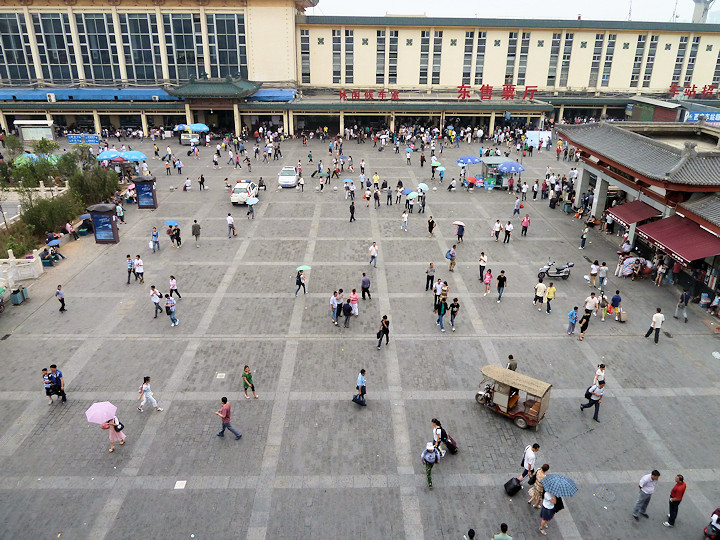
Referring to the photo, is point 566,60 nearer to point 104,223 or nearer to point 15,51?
point 104,223

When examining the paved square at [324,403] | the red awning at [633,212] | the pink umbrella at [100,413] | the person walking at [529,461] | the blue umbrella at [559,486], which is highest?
the red awning at [633,212]

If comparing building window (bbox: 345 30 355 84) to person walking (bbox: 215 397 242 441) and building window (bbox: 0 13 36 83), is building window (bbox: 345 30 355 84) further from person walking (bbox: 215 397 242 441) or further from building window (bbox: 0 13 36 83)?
person walking (bbox: 215 397 242 441)

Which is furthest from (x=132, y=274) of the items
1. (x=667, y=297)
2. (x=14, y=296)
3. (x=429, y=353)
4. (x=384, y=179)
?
(x=667, y=297)

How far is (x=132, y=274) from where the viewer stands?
78.9ft

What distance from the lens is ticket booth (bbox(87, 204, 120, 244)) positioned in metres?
26.5

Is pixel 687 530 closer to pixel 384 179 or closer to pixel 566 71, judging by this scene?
pixel 384 179

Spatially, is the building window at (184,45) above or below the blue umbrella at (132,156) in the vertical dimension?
above

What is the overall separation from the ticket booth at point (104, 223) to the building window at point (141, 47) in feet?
122

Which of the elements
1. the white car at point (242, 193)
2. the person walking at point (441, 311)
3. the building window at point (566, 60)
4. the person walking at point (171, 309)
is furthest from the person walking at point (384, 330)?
the building window at point (566, 60)

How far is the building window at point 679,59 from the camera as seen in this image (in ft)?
206

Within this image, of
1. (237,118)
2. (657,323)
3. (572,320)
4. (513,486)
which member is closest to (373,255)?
(572,320)

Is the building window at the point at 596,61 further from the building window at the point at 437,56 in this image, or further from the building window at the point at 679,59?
the building window at the point at 437,56

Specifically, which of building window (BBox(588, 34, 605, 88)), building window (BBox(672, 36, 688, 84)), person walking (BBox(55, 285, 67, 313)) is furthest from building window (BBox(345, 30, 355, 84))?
person walking (BBox(55, 285, 67, 313))

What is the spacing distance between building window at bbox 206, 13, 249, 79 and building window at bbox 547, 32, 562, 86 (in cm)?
3644
